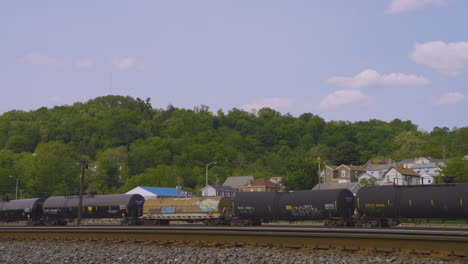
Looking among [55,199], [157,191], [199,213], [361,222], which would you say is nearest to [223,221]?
[199,213]

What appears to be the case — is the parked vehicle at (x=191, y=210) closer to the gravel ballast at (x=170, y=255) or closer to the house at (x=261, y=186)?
the gravel ballast at (x=170, y=255)

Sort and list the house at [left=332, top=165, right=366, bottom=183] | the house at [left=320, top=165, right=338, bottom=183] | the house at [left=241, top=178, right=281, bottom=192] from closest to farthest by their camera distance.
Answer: the house at [left=241, top=178, right=281, bottom=192]
the house at [left=332, top=165, right=366, bottom=183]
the house at [left=320, top=165, right=338, bottom=183]

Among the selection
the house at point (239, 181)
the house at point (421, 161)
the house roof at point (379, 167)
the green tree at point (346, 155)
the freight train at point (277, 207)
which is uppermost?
the green tree at point (346, 155)

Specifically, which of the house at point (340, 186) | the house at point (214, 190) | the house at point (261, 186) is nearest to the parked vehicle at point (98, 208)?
the house at point (340, 186)

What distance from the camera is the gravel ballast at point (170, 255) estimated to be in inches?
783

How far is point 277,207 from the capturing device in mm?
44344

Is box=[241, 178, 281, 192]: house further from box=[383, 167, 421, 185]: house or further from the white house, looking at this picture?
box=[383, 167, 421, 185]: house

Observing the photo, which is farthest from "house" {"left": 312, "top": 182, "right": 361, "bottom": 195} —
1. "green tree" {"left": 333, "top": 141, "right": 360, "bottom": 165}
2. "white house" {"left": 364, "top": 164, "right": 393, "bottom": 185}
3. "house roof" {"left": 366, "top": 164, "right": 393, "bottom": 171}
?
"green tree" {"left": 333, "top": 141, "right": 360, "bottom": 165}

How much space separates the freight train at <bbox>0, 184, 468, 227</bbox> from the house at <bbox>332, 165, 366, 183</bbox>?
9861cm

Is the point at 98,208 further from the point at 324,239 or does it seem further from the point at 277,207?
the point at 324,239

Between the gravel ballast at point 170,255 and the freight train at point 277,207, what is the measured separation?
18.8 m

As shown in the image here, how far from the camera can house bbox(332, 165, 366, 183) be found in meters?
143

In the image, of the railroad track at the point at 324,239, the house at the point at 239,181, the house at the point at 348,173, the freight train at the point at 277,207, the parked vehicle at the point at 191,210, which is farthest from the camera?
the house at the point at 239,181

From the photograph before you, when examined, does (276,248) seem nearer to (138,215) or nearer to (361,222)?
(361,222)
